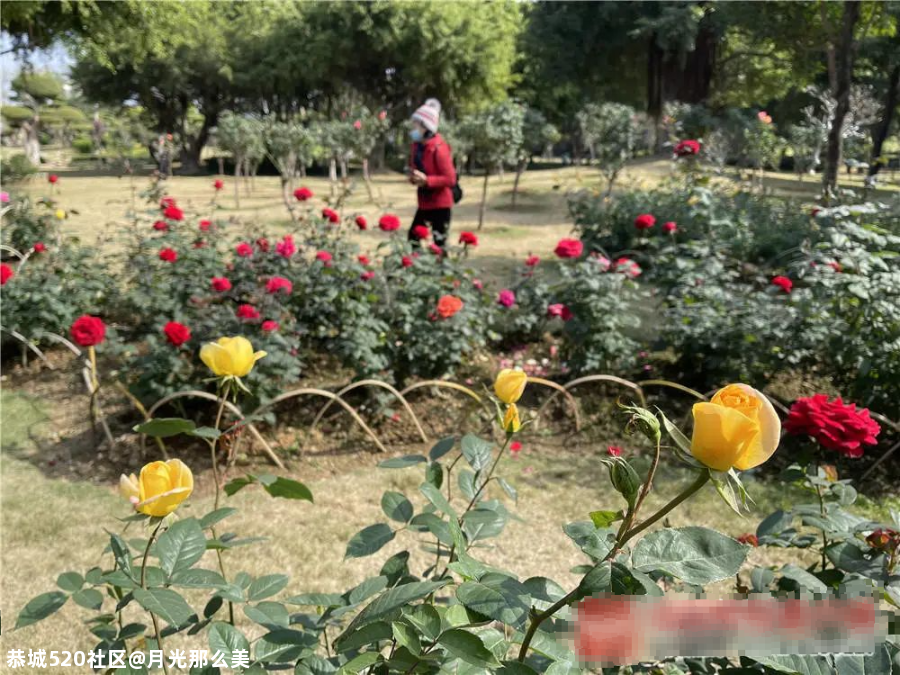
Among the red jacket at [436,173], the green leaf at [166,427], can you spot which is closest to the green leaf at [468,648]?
the green leaf at [166,427]

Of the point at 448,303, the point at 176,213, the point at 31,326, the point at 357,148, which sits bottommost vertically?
the point at 31,326

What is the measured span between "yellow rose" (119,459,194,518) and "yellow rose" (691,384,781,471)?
615 millimetres

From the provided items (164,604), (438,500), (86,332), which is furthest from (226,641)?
(86,332)

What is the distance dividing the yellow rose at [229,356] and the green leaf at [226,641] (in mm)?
420

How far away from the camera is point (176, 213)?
4.11 m

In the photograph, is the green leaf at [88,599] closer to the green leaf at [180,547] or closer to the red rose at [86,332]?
the green leaf at [180,547]

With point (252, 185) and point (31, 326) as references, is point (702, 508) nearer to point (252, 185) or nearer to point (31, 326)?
point (31, 326)

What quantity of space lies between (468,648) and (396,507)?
39 centimetres

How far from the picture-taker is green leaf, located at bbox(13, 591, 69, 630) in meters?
0.96

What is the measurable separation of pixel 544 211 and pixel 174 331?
10.5m

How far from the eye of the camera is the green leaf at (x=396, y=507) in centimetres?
98

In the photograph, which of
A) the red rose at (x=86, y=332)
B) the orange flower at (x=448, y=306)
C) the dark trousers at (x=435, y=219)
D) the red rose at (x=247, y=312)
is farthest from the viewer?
the dark trousers at (x=435, y=219)

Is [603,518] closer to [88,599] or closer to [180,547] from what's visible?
[180,547]

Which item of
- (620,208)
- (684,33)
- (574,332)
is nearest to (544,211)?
(620,208)
